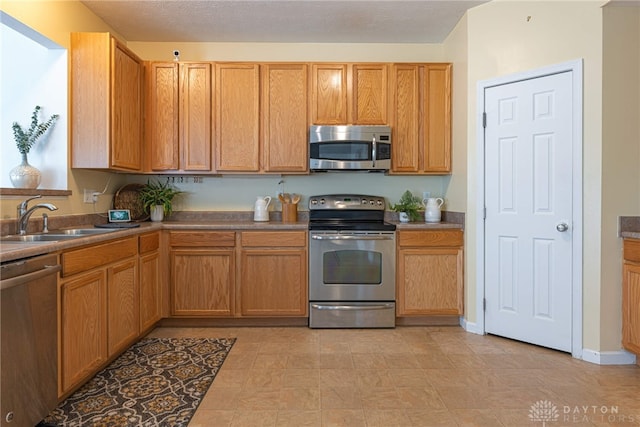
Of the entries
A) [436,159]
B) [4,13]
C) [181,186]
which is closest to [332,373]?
[436,159]

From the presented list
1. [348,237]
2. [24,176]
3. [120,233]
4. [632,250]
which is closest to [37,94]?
[24,176]

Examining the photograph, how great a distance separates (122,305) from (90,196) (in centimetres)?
110

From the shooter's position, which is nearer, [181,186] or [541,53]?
[541,53]

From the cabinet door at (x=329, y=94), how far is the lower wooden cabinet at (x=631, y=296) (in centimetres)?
236

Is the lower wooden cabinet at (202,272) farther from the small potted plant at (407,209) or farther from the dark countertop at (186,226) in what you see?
the small potted plant at (407,209)

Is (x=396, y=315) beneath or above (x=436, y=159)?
beneath

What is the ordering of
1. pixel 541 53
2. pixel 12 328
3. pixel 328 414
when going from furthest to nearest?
1. pixel 541 53
2. pixel 328 414
3. pixel 12 328

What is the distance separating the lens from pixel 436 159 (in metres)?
3.68

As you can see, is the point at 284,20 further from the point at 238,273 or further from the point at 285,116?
the point at 238,273

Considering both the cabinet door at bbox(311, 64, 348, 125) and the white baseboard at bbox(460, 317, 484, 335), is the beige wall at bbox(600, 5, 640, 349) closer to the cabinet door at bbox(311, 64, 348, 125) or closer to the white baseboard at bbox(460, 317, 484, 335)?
the white baseboard at bbox(460, 317, 484, 335)

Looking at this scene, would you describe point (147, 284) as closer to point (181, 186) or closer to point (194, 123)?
point (181, 186)

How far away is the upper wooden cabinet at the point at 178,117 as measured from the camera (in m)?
3.58

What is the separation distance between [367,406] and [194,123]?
9.07 feet

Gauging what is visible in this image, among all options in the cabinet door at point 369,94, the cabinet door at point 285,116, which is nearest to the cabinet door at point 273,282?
the cabinet door at point 285,116
